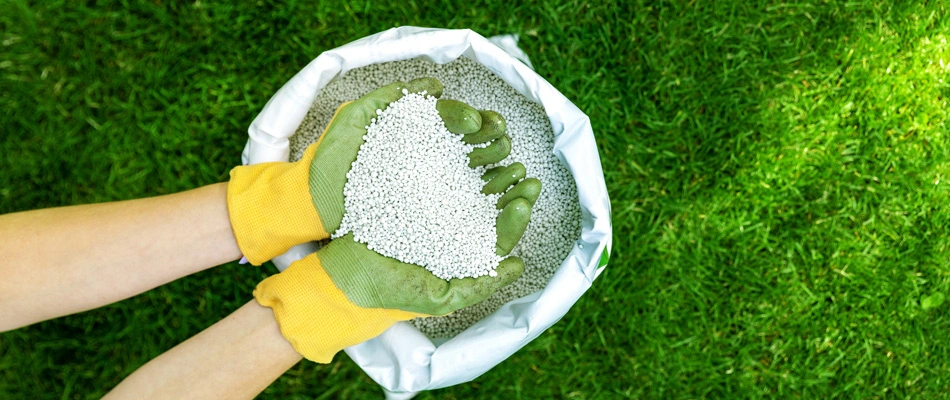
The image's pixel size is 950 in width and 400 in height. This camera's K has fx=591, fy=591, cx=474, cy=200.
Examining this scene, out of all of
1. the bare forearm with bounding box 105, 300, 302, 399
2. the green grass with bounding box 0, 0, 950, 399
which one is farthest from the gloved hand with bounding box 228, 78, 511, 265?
the green grass with bounding box 0, 0, 950, 399

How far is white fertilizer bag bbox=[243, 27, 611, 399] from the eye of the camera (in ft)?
3.16

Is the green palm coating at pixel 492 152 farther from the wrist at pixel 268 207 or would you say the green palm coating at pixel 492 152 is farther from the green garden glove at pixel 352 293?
the wrist at pixel 268 207

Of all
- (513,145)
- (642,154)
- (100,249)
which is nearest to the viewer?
(100,249)

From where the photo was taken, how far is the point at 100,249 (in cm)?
87

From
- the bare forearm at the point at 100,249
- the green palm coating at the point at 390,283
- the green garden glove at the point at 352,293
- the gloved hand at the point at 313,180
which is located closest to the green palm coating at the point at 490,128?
the gloved hand at the point at 313,180

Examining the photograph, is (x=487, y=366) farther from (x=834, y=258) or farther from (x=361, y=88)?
(x=834, y=258)

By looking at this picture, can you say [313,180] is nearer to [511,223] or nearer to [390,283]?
[390,283]

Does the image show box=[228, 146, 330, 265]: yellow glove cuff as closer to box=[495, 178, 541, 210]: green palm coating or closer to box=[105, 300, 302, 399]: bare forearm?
box=[105, 300, 302, 399]: bare forearm

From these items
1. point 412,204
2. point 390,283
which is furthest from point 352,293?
point 412,204

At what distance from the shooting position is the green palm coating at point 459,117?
0.94 meters

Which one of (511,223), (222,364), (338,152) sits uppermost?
(338,152)

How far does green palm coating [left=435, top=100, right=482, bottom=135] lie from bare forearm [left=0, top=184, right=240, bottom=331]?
0.37m

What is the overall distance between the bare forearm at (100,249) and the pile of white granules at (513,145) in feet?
0.85

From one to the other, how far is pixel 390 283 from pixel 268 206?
0.23 meters
